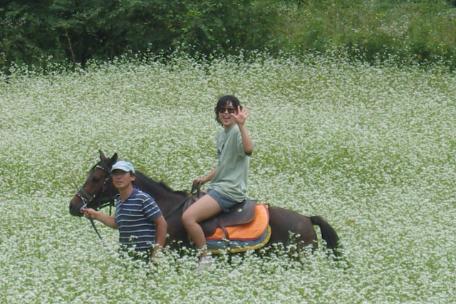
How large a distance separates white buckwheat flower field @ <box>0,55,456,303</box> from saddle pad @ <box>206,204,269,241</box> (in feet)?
0.84

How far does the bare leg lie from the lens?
11.9 m

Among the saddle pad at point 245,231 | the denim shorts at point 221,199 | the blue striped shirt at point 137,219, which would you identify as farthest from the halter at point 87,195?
the saddle pad at point 245,231

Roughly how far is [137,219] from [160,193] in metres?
0.56

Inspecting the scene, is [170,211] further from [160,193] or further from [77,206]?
[77,206]

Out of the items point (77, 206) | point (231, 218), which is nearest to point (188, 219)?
point (231, 218)

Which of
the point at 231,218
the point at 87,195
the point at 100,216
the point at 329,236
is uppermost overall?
the point at 87,195

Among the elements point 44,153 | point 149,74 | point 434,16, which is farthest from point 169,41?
point 44,153

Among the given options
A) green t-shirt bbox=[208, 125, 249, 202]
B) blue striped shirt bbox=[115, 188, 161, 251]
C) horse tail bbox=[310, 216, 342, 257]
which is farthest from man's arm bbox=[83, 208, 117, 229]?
horse tail bbox=[310, 216, 342, 257]

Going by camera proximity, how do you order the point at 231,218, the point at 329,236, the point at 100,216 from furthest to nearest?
the point at 329,236 → the point at 231,218 → the point at 100,216

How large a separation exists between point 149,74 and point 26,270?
561 inches

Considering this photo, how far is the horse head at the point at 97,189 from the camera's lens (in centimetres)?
1214

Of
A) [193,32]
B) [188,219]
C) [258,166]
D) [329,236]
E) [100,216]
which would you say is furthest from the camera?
[193,32]

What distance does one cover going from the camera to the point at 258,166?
18.4m

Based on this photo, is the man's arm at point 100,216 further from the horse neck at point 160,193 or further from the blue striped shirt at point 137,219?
the horse neck at point 160,193
